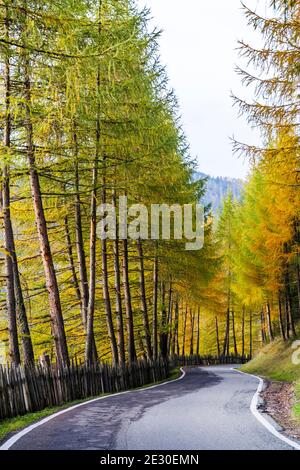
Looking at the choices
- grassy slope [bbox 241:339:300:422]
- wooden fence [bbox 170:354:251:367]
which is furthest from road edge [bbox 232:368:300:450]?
wooden fence [bbox 170:354:251:367]

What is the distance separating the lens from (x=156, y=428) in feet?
28.2

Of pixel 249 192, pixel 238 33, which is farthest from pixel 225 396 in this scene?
pixel 249 192

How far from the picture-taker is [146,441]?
742cm

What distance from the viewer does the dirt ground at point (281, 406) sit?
892 centimetres

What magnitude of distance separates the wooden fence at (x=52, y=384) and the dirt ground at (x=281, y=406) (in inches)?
193

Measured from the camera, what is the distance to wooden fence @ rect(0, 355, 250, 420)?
10547 millimetres

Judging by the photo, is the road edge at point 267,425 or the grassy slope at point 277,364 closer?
the road edge at point 267,425

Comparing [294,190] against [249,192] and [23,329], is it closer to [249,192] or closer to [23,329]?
[23,329]

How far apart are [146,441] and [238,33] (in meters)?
10.7

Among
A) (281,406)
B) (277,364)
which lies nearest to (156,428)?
(281,406)

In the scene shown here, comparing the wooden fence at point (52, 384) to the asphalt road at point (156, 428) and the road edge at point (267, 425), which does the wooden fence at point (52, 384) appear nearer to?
the asphalt road at point (156, 428)

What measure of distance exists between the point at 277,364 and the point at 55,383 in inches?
623

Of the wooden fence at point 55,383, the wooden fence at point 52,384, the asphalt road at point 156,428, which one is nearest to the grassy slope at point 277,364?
the wooden fence at point 55,383

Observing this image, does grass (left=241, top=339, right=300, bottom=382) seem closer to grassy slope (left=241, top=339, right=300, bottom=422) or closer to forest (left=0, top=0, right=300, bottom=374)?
grassy slope (left=241, top=339, right=300, bottom=422)
